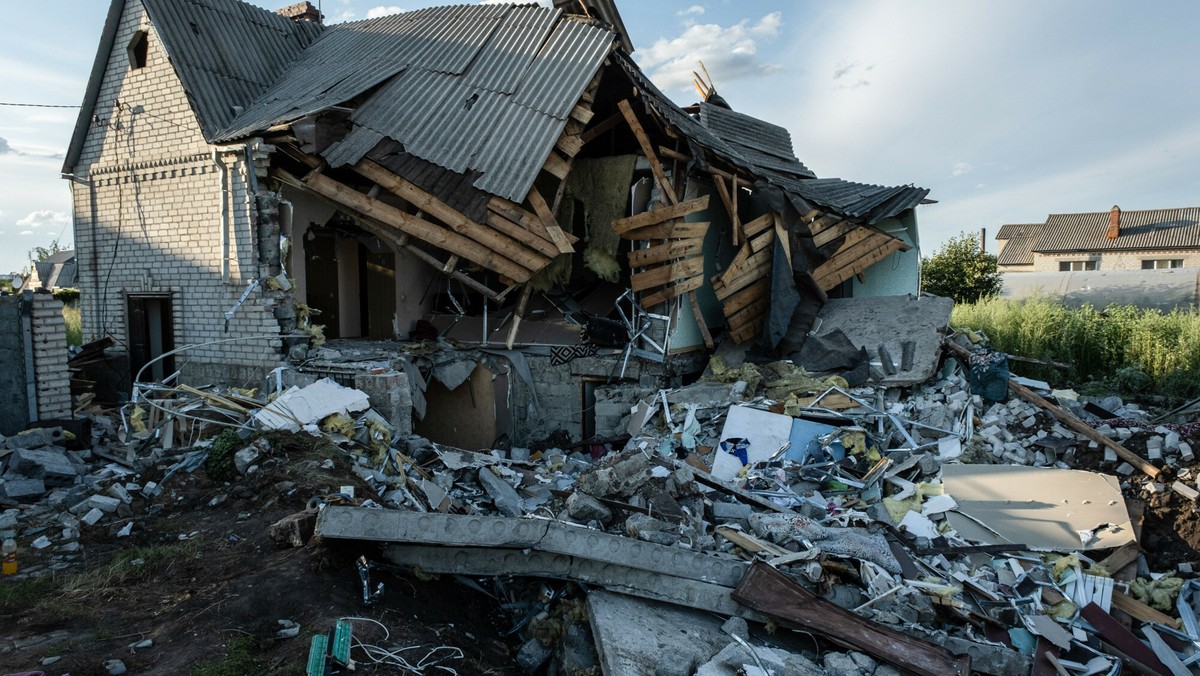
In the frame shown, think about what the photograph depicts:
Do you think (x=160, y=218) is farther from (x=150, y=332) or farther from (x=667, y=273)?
(x=667, y=273)

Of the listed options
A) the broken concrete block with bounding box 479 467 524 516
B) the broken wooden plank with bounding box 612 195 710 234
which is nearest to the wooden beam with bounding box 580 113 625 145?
the broken wooden plank with bounding box 612 195 710 234

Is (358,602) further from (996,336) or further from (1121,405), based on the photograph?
(996,336)

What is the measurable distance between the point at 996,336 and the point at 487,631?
497 inches

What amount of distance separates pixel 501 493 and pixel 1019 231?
42627 millimetres

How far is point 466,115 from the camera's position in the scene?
10.3 metres

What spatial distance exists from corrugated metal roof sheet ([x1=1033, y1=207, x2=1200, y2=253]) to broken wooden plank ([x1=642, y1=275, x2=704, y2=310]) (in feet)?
111

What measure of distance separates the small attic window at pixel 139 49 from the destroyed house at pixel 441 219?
0.03 meters

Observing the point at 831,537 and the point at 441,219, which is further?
the point at 441,219

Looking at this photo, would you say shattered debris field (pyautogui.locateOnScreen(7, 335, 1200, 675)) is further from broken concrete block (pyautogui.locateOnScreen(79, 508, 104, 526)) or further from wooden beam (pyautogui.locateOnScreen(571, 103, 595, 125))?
wooden beam (pyautogui.locateOnScreen(571, 103, 595, 125))

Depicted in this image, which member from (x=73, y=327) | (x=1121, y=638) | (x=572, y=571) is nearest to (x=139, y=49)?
(x=572, y=571)

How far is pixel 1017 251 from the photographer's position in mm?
39125

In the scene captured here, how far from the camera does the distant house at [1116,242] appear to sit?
33469mm

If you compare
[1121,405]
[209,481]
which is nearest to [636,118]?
[209,481]

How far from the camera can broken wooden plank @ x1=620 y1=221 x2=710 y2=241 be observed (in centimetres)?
1011
